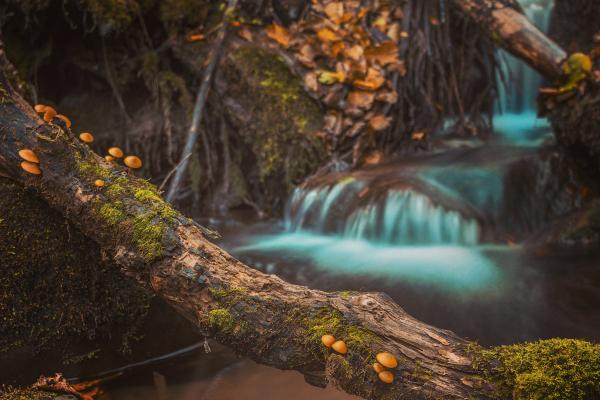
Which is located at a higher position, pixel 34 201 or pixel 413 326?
pixel 34 201

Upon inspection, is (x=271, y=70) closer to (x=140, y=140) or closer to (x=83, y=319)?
(x=140, y=140)

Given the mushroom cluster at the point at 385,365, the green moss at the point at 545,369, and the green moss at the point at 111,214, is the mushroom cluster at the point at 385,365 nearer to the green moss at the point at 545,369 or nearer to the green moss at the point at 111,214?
the green moss at the point at 545,369

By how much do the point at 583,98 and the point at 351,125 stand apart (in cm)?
226

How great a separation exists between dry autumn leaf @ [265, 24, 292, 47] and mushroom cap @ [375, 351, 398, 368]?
459 centimetres

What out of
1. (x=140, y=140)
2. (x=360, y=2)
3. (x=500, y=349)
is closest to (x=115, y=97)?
(x=140, y=140)

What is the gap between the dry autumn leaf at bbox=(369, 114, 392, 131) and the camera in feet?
17.4

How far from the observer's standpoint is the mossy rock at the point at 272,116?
524 cm

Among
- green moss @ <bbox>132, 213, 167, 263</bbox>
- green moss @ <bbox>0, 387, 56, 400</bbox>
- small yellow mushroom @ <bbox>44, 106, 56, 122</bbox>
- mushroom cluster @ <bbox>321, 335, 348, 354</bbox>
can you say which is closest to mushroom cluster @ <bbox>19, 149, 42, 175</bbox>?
small yellow mushroom @ <bbox>44, 106, 56, 122</bbox>

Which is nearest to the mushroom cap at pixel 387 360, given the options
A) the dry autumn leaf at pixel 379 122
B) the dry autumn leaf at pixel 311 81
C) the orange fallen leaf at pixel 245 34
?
the dry autumn leaf at pixel 379 122

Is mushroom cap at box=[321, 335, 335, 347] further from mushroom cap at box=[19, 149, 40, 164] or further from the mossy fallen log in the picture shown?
mushroom cap at box=[19, 149, 40, 164]

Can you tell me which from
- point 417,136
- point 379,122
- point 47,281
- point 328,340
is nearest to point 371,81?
point 379,122

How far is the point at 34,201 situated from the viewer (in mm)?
2205

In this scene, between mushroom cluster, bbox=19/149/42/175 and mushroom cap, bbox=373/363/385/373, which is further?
mushroom cluster, bbox=19/149/42/175

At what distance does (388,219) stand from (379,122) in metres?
1.43
